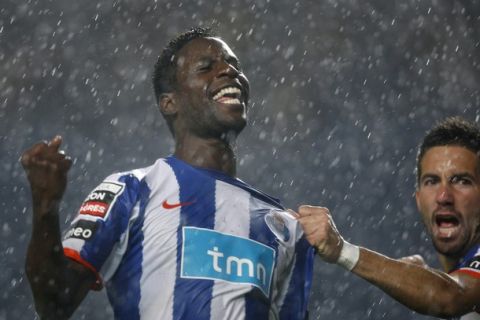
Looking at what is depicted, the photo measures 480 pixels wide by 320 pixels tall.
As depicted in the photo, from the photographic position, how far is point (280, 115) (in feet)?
27.5

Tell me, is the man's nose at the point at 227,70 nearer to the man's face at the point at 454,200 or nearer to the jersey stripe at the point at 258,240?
the jersey stripe at the point at 258,240

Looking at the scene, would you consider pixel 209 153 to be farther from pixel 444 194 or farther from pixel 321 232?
pixel 444 194

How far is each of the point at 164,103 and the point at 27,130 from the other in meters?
4.26

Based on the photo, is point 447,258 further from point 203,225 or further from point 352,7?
point 352,7

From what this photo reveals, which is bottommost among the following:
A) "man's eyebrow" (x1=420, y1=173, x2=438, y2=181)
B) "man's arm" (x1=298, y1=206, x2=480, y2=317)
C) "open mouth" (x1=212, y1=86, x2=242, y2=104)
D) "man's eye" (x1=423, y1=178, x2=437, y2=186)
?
"man's arm" (x1=298, y1=206, x2=480, y2=317)

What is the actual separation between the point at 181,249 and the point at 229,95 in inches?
34.1

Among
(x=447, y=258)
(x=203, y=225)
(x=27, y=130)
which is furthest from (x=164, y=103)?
(x=27, y=130)

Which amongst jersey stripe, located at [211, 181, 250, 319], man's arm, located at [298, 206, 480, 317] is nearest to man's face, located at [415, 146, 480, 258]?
man's arm, located at [298, 206, 480, 317]

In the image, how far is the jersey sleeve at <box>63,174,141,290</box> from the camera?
2953 mm

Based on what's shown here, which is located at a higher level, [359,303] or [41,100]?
[41,100]

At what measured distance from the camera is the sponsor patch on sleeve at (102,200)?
302 centimetres

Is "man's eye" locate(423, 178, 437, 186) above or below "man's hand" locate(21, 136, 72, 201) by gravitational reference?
above

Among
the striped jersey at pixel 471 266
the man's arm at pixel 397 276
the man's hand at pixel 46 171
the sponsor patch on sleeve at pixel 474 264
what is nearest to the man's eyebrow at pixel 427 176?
the striped jersey at pixel 471 266

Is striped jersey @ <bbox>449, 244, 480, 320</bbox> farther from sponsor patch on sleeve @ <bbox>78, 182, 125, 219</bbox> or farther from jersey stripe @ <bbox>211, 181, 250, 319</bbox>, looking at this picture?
sponsor patch on sleeve @ <bbox>78, 182, 125, 219</bbox>
